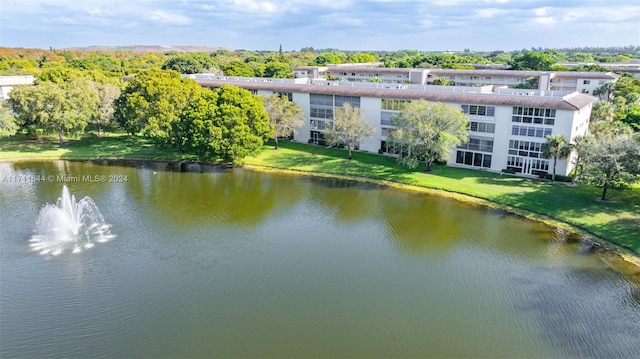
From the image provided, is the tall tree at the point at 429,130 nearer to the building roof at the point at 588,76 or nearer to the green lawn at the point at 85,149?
the green lawn at the point at 85,149

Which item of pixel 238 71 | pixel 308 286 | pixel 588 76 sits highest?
pixel 238 71

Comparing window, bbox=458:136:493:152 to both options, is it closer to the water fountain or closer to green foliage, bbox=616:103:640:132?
green foliage, bbox=616:103:640:132

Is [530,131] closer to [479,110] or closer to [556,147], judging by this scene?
[556,147]

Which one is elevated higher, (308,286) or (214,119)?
(214,119)

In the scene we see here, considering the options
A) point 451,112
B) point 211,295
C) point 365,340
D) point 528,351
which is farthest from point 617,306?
point 451,112

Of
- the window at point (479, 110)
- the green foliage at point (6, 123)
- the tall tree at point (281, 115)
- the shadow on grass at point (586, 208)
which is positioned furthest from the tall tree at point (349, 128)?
the green foliage at point (6, 123)

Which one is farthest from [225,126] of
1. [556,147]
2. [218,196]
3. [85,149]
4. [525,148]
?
[556,147]
